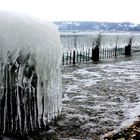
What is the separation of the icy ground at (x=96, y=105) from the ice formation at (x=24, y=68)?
2.89 feet

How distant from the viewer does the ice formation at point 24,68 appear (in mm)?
7211

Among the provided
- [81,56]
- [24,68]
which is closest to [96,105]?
[24,68]

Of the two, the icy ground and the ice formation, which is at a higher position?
the ice formation

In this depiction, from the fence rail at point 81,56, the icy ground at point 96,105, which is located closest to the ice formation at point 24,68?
the icy ground at point 96,105

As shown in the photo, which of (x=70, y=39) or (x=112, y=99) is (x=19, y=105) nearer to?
(x=112, y=99)

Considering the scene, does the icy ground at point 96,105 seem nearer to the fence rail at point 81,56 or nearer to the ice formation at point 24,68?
the ice formation at point 24,68

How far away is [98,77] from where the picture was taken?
1669cm

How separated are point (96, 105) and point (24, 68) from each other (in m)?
3.75

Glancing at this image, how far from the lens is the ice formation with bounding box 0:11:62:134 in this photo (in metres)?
7.21

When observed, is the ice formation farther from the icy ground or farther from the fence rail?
the fence rail

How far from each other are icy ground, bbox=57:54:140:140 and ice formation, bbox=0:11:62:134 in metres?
0.88

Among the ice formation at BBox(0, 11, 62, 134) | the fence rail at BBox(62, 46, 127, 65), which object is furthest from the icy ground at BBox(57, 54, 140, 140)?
the fence rail at BBox(62, 46, 127, 65)

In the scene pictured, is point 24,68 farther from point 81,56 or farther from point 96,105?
point 81,56

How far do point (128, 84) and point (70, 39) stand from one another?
67.1 ft
